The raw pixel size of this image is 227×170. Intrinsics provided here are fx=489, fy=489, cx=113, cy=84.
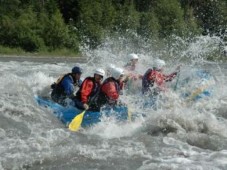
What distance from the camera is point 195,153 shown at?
29.5 ft

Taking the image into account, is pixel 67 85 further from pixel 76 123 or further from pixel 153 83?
pixel 153 83

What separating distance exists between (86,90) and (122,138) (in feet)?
5.00

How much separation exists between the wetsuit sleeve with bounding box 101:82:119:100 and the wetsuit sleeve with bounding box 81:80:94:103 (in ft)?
1.21

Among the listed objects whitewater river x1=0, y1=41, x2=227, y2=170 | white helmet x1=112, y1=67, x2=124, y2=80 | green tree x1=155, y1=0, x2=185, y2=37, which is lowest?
whitewater river x1=0, y1=41, x2=227, y2=170

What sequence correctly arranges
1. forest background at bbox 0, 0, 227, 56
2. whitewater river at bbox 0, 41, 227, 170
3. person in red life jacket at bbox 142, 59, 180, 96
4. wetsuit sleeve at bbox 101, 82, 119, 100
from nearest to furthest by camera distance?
whitewater river at bbox 0, 41, 227, 170, wetsuit sleeve at bbox 101, 82, 119, 100, person in red life jacket at bbox 142, 59, 180, 96, forest background at bbox 0, 0, 227, 56

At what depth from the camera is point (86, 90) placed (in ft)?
35.6

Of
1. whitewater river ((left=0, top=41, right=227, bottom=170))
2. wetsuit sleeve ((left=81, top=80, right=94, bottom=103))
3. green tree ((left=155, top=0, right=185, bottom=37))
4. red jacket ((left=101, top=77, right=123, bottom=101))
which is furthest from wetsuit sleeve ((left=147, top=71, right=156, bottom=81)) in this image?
green tree ((left=155, top=0, right=185, bottom=37))

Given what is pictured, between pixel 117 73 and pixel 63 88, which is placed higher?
pixel 117 73

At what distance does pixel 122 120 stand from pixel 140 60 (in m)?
6.92

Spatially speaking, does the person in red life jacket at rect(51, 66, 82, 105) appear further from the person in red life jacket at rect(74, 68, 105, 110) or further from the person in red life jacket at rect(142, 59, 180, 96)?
the person in red life jacket at rect(142, 59, 180, 96)

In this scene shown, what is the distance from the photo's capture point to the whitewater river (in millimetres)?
8320

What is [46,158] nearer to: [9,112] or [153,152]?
[153,152]

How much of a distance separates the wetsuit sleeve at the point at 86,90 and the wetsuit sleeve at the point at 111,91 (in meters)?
0.37

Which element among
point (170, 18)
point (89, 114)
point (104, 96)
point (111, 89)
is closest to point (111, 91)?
point (111, 89)
